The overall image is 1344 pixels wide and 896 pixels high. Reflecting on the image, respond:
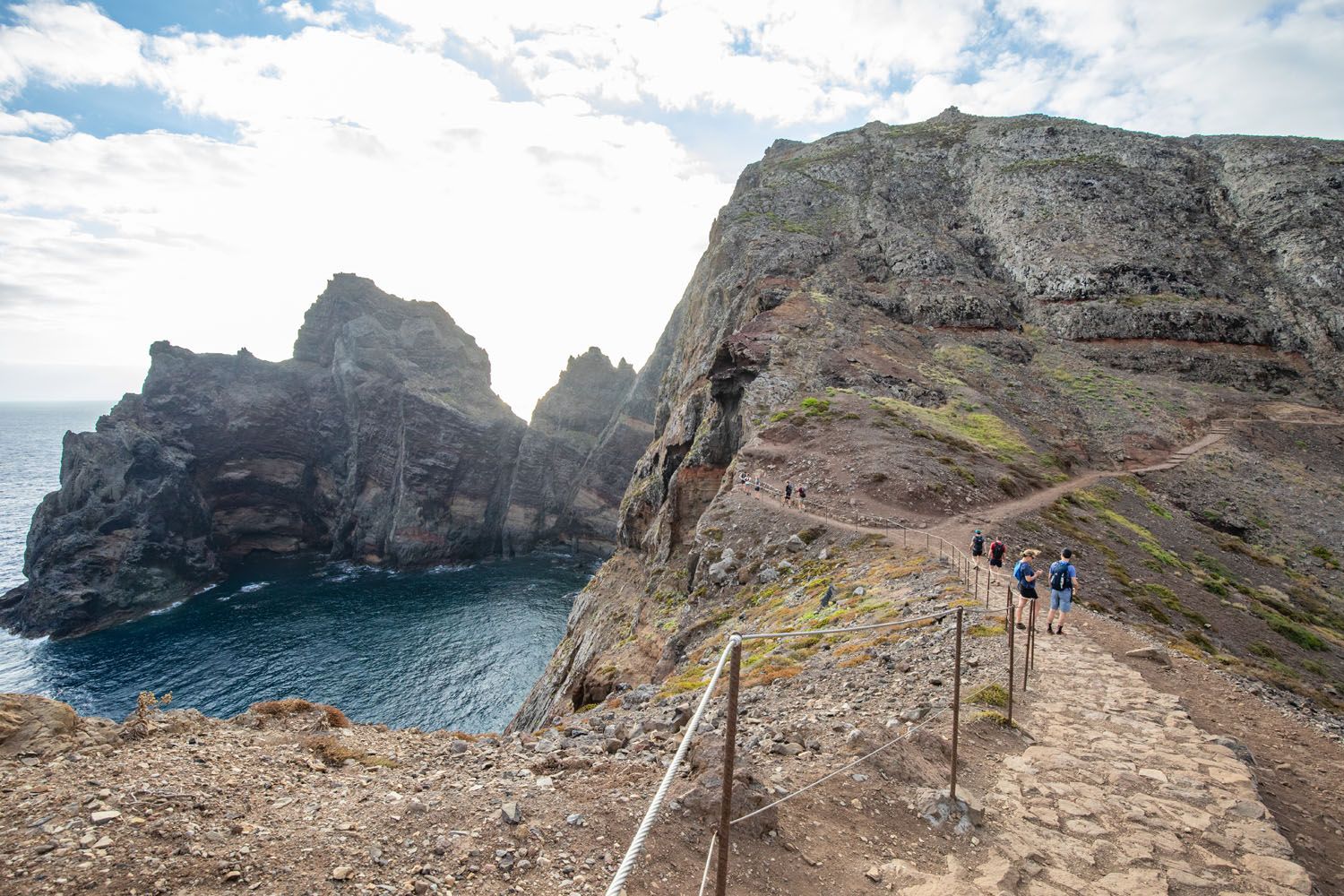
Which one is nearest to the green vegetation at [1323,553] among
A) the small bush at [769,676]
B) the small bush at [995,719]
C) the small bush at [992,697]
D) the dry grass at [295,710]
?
the small bush at [992,697]

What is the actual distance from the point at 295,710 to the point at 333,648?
7193 cm

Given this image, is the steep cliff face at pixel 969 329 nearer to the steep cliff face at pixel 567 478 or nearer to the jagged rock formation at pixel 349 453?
the steep cliff face at pixel 567 478

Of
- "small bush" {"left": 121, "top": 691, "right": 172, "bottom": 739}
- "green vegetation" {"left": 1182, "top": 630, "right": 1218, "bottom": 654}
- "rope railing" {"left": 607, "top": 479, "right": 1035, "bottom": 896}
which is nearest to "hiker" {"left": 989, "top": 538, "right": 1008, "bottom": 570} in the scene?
"rope railing" {"left": 607, "top": 479, "right": 1035, "bottom": 896}

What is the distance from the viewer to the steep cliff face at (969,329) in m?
38.9

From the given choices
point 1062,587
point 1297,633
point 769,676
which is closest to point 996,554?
point 1062,587

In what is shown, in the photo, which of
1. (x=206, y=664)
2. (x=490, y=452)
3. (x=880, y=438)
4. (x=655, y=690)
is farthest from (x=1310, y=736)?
(x=490, y=452)

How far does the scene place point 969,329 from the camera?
63.4 m

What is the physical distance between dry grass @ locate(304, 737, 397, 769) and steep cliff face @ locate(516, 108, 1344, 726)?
1603cm

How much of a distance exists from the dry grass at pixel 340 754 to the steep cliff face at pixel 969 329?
1603cm

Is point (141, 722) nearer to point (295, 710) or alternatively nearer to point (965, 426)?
point (295, 710)

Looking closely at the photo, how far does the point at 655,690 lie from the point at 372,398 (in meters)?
121

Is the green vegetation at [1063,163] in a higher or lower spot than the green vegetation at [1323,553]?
higher

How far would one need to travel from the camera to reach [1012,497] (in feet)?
115

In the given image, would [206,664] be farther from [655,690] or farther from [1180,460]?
[1180,460]
